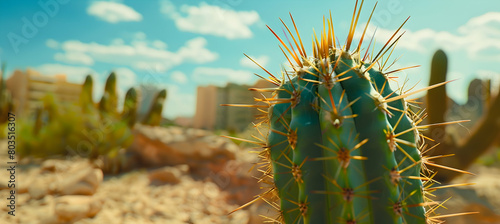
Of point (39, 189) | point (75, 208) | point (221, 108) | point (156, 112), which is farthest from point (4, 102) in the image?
point (221, 108)

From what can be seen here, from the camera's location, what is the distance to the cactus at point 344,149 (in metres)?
1.32

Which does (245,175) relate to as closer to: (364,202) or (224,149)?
(224,149)

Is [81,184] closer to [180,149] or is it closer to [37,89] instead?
[180,149]

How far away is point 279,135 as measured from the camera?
5.25 feet

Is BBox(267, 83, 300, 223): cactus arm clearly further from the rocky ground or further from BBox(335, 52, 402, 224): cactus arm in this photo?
the rocky ground

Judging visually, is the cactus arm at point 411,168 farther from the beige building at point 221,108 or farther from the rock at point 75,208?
the beige building at point 221,108

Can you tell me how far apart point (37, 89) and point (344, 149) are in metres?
16.1

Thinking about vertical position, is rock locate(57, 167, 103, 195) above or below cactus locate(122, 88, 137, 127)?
below

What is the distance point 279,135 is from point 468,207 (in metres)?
3.21

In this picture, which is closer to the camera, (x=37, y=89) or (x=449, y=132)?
(x=449, y=132)

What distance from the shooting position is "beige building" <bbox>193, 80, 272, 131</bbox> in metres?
20.4

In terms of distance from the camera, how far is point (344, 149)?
4.24ft

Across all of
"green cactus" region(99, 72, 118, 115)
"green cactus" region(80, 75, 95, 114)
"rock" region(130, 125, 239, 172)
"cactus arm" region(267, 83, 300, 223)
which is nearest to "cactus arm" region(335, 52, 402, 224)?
"cactus arm" region(267, 83, 300, 223)

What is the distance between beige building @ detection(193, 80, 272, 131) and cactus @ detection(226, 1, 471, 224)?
17.0 metres
